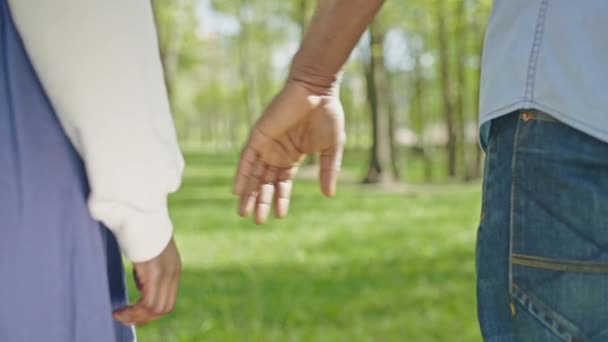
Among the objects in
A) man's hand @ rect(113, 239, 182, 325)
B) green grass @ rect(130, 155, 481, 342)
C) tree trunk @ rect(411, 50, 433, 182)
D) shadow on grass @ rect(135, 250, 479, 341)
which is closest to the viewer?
man's hand @ rect(113, 239, 182, 325)

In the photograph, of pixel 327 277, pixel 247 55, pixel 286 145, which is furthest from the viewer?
pixel 247 55

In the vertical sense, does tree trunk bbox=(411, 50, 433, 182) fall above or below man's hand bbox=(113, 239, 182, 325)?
below

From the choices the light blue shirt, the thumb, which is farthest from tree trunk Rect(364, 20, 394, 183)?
the light blue shirt

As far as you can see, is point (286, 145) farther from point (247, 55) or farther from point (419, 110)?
point (247, 55)

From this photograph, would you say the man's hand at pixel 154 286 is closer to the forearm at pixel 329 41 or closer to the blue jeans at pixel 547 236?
the forearm at pixel 329 41

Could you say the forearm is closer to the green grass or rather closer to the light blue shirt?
the light blue shirt

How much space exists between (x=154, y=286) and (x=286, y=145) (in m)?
0.49

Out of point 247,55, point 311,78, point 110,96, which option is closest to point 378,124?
point 247,55

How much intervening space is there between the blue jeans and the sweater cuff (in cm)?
64

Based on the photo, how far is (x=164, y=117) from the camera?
1.68 m

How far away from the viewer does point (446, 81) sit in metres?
22.7

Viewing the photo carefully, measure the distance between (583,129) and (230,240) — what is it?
8.11 meters

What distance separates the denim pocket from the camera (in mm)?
1363

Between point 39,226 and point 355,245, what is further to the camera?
point 355,245
